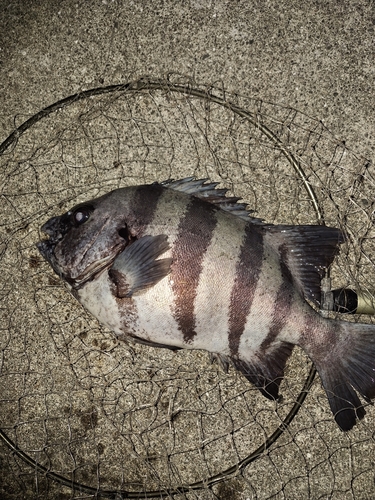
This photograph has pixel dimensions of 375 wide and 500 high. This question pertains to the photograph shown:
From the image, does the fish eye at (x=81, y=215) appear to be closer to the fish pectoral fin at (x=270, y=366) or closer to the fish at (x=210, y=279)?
the fish at (x=210, y=279)

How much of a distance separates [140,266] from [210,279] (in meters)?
0.27

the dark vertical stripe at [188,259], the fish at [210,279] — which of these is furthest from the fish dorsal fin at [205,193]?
the dark vertical stripe at [188,259]

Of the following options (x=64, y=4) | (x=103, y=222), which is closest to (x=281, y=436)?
(x=103, y=222)

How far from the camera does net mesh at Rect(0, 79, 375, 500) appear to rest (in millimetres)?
2082

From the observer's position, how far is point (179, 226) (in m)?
1.68

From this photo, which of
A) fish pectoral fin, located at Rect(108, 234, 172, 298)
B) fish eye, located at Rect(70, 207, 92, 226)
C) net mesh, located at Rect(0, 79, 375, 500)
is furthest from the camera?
net mesh, located at Rect(0, 79, 375, 500)

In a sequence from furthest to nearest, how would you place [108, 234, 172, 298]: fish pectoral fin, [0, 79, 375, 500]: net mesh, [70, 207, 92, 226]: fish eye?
[0, 79, 375, 500]: net mesh < [70, 207, 92, 226]: fish eye < [108, 234, 172, 298]: fish pectoral fin

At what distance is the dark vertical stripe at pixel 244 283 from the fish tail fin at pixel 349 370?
1.29 feet

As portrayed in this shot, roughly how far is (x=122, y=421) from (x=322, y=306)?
1.09 metres

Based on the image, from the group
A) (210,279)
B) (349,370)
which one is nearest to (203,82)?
(210,279)

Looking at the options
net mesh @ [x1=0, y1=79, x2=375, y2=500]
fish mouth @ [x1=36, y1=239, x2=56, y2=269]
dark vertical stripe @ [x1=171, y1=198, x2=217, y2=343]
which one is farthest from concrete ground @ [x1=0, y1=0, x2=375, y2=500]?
dark vertical stripe @ [x1=171, y1=198, x2=217, y2=343]

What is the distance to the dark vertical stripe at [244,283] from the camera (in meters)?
1.68

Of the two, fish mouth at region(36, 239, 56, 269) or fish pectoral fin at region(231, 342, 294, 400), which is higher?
fish mouth at region(36, 239, 56, 269)

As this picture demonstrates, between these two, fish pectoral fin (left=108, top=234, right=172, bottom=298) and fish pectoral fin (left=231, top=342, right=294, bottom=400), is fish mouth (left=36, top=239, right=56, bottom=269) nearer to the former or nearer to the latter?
fish pectoral fin (left=108, top=234, right=172, bottom=298)
